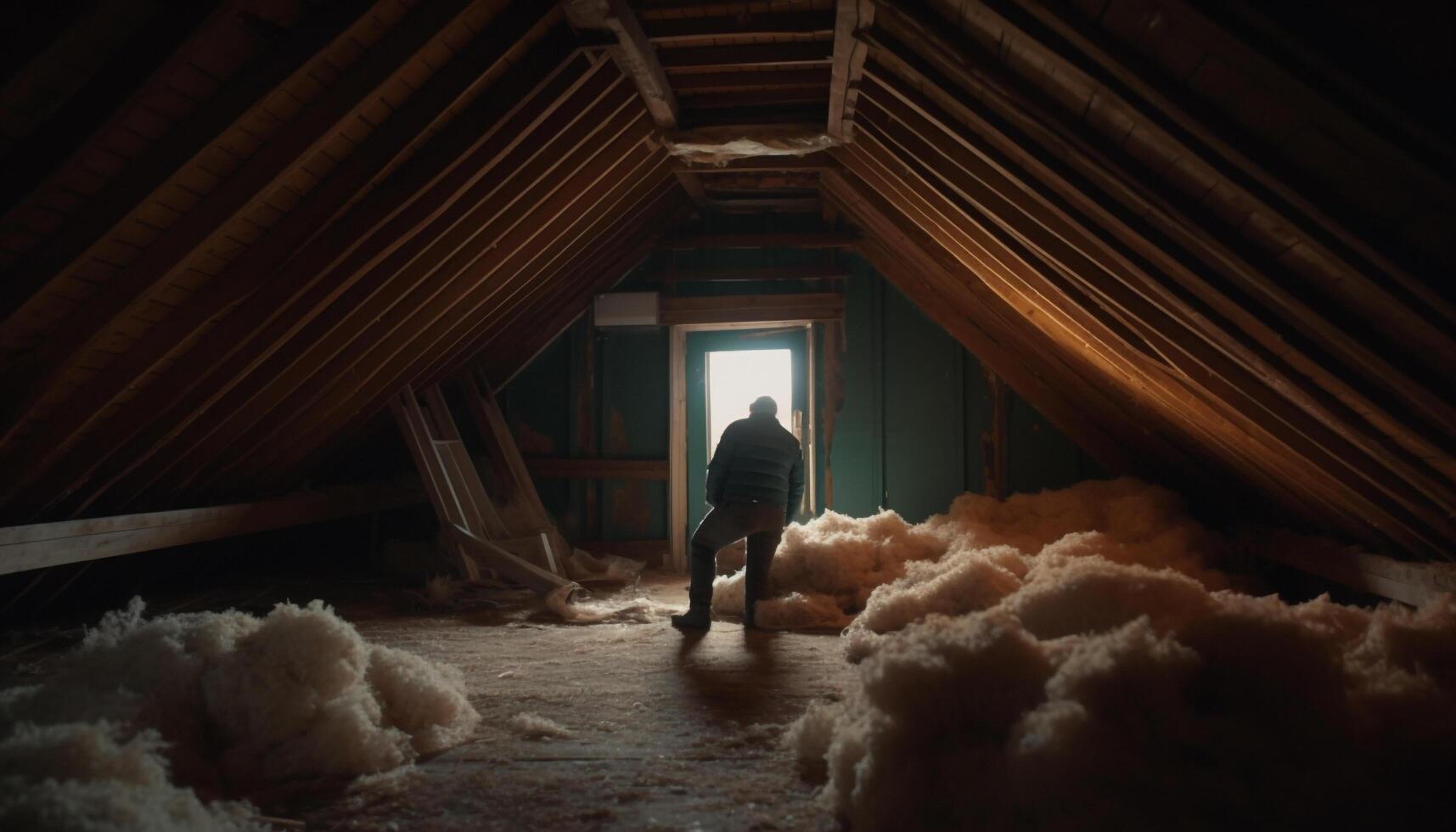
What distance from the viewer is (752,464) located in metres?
4.46

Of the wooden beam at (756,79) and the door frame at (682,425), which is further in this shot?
the door frame at (682,425)

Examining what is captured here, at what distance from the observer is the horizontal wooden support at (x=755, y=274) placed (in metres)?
6.57

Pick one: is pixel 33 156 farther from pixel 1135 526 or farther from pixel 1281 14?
pixel 1135 526

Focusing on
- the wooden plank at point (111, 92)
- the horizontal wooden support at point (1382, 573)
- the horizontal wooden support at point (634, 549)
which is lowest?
the horizontal wooden support at point (634, 549)

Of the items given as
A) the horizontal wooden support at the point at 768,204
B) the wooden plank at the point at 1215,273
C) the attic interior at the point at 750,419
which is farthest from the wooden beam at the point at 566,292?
the wooden plank at the point at 1215,273

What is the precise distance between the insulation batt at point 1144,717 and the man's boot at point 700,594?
6.25 feet

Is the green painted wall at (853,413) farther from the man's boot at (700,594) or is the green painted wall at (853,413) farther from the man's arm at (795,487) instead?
the man's boot at (700,594)

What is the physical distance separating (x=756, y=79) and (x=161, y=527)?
140 inches

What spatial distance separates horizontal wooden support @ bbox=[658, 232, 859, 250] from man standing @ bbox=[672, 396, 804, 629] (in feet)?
7.47

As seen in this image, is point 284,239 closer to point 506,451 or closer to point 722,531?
point 722,531

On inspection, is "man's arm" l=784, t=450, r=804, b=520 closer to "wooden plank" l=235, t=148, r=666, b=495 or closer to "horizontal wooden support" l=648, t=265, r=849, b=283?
"wooden plank" l=235, t=148, r=666, b=495

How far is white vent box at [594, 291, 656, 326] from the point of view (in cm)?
671

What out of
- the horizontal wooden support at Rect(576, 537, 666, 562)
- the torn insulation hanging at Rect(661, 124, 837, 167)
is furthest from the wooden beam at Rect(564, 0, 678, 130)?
the horizontal wooden support at Rect(576, 537, 666, 562)

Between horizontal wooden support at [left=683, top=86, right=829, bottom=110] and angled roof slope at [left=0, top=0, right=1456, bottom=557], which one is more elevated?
horizontal wooden support at [left=683, top=86, right=829, bottom=110]
